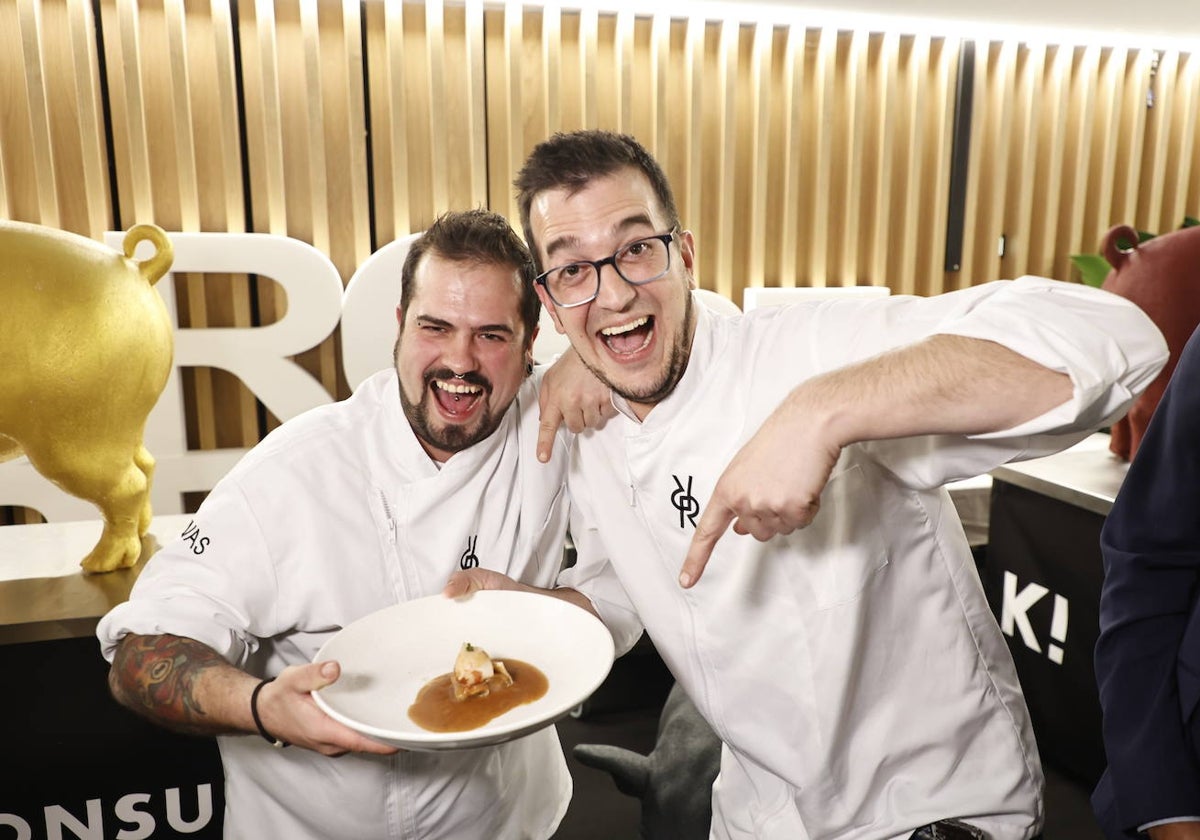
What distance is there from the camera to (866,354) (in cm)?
122

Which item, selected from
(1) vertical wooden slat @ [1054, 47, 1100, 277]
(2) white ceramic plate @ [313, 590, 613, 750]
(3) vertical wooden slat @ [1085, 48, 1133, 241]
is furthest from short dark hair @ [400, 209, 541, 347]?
(3) vertical wooden slat @ [1085, 48, 1133, 241]

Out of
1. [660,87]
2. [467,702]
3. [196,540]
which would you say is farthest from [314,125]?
[467,702]

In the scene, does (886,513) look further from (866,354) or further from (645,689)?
(645,689)

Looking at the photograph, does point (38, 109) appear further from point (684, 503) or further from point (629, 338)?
point (684, 503)

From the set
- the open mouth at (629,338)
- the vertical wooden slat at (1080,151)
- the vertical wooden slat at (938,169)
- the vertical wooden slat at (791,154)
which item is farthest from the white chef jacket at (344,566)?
the vertical wooden slat at (1080,151)

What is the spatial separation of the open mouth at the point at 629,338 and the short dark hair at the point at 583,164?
0.17m

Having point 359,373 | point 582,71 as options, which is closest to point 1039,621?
point 359,373

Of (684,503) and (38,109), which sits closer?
(684,503)

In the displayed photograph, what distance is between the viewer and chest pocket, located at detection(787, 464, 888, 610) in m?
1.29

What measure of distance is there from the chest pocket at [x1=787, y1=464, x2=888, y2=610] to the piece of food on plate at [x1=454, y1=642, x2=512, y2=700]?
19.1 inches

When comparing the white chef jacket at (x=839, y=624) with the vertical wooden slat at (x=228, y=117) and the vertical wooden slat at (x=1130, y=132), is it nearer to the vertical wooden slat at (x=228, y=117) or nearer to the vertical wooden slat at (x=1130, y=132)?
the vertical wooden slat at (x=228, y=117)

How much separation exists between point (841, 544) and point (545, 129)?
117 inches

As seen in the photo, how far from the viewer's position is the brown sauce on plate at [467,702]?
110 cm

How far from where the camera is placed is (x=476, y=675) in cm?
118
